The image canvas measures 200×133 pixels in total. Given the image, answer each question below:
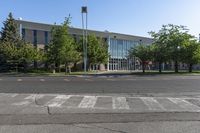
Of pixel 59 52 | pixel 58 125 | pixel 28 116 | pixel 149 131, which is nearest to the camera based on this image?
pixel 149 131

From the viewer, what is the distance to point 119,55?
102 metres

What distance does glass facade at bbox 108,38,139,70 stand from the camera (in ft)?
323

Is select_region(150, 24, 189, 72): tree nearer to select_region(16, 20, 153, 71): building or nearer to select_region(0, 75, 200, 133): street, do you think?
select_region(16, 20, 153, 71): building

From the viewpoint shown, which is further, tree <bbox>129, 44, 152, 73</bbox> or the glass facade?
the glass facade

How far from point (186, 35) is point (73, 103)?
53.3 m

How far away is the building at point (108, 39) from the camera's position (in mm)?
76938

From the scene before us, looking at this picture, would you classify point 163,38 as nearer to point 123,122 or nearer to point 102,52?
point 102,52

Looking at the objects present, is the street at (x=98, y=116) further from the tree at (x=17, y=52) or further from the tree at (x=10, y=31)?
the tree at (x=10, y=31)

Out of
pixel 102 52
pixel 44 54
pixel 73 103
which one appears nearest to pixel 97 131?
pixel 73 103

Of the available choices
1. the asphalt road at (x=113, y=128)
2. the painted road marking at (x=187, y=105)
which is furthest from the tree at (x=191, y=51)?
the asphalt road at (x=113, y=128)

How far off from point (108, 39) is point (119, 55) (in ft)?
27.1

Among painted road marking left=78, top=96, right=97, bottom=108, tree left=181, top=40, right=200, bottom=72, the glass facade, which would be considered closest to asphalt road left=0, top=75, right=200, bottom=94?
painted road marking left=78, top=96, right=97, bottom=108

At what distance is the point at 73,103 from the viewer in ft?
48.4

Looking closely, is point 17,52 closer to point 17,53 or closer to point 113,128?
point 17,53
